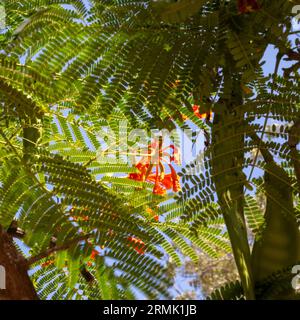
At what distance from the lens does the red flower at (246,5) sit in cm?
171

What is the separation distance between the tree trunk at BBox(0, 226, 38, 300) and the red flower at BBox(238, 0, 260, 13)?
85 cm

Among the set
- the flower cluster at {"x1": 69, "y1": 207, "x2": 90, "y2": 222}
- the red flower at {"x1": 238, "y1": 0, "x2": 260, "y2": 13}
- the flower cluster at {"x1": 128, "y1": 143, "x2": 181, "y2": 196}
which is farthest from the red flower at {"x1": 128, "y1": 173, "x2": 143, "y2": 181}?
the red flower at {"x1": 238, "y1": 0, "x2": 260, "y2": 13}

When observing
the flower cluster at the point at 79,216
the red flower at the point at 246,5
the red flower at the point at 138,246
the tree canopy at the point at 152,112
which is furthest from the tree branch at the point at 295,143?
the flower cluster at the point at 79,216

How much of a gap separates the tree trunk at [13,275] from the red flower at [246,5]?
85 centimetres

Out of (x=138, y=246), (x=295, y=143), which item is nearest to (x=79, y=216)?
(x=138, y=246)

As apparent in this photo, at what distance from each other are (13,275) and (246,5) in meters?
0.90

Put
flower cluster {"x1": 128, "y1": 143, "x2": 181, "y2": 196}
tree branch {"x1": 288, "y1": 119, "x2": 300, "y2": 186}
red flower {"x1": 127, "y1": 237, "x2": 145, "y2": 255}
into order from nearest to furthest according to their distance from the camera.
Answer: red flower {"x1": 127, "y1": 237, "x2": 145, "y2": 255}, tree branch {"x1": 288, "y1": 119, "x2": 300, "y2": 186}, flower cluster {"x1": 128, "y1": 143, "x2": 181, "y2": 196}

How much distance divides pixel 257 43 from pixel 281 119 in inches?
8.8

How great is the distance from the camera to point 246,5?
1714 mm

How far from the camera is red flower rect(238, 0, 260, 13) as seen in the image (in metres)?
1.71

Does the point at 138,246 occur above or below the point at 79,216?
below

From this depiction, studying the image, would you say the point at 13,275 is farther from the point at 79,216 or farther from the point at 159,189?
the point at 159,189

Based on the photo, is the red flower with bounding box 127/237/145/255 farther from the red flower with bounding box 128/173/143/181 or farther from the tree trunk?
the red flower with bounding box 128/173/143/181
